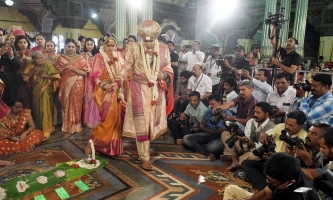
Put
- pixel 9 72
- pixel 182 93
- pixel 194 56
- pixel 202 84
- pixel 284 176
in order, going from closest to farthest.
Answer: pixel 284 176 < pixel 9 72 < pixel 202 84 < pixel 182 93 < pixel 194 56

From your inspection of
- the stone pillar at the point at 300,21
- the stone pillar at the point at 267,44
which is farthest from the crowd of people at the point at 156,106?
the stone pillar at the point at 300,21

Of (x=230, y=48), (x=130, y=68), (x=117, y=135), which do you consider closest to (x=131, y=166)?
(x=117, y=135)

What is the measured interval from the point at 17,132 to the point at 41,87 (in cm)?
82

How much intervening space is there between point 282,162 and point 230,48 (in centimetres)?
1366

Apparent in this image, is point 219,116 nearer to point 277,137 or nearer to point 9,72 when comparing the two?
point 277,137

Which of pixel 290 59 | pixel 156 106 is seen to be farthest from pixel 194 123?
pixel 290 59

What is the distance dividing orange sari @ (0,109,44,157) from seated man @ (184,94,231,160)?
7.19ft

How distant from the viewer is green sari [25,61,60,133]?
4266 millimetres

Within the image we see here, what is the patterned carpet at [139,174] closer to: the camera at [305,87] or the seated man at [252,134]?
the seated man at [252,134]

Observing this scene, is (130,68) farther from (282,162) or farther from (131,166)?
(282,162)

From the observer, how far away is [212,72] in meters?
5.57

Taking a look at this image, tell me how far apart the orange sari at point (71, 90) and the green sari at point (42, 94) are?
18cm

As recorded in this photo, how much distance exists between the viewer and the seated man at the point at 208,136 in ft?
12.2

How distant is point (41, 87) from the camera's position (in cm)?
428
